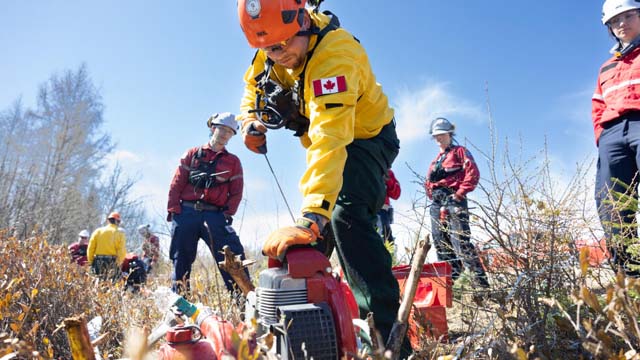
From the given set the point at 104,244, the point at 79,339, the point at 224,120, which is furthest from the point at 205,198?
the point at 104,244

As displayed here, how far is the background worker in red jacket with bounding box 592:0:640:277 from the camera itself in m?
3.19

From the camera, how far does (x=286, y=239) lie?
174 centimetres

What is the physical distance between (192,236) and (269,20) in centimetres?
376

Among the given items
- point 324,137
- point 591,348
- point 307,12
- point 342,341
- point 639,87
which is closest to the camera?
point 591,348

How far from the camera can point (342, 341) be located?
1.69 meters

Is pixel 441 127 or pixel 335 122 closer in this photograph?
pixel 335 122

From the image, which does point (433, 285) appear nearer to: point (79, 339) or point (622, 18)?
point (622, 18)

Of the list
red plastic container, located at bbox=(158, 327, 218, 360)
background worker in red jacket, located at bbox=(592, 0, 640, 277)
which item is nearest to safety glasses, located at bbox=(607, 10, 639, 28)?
background worker in red jacket, located at bbox=(592, 0, 640, 277)

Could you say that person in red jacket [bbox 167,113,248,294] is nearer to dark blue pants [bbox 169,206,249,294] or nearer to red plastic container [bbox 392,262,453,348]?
dark blue pants [bbox 169,206,249,294]

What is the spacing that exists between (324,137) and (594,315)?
1455 millimetres

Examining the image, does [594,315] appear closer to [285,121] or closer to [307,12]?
[285,121]

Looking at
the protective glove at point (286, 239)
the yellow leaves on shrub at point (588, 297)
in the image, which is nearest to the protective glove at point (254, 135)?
the protective glove at point (286, 239)

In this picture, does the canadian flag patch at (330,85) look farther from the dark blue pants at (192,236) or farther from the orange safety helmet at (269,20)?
the dark blue pants at (192,236)

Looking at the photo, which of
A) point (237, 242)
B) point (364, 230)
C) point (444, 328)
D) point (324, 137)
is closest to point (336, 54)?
point (324, 137)
